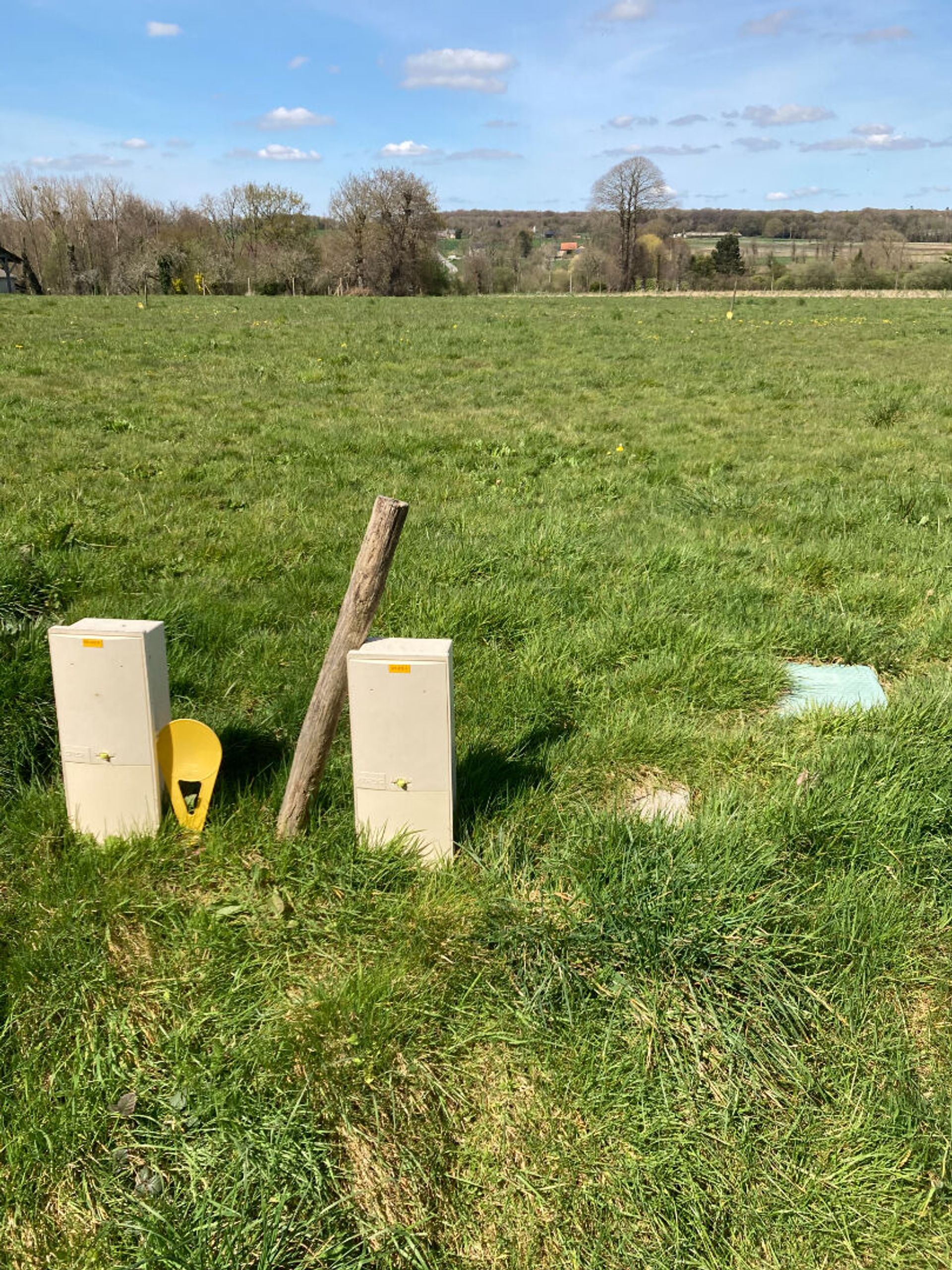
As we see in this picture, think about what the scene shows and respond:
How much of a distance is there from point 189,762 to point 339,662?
60 cm

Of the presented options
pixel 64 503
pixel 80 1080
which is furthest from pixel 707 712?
pixel 64 503

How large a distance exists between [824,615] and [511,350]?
12.9 metres

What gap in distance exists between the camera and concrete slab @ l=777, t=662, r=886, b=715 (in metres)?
3.75

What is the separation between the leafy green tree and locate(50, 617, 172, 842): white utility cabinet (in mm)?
71792

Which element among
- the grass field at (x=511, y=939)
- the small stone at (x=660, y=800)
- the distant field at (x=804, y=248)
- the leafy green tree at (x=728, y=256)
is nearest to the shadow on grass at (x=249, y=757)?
the grass field at (x=511, y=939)

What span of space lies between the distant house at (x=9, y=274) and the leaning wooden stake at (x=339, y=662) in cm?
5425

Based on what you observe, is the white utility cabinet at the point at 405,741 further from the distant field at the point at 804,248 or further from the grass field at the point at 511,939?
the distant field at the point at 804,248

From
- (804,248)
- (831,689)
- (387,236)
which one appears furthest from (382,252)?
(831,689)

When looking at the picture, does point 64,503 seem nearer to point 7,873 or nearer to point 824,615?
point 7,873

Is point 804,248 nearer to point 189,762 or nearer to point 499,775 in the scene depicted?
point 499,775

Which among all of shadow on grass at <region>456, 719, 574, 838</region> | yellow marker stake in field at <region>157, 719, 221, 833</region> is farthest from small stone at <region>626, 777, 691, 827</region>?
yellow marker stake in field at <region>157, 719, 221, 833</region>

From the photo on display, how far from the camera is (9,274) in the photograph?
171ft

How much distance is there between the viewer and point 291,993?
7.44 ft

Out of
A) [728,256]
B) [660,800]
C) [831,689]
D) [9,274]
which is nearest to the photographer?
[660,800]
